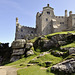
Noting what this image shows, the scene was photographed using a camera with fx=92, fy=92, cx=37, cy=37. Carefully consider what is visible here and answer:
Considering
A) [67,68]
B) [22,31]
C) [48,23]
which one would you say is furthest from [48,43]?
[22,31]

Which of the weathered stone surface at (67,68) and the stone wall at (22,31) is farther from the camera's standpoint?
the stone wall at (22,31)

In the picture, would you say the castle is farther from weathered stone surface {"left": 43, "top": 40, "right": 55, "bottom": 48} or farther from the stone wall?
weathered stone surface {"left": 43, "top": 40, "right": 55, "bottom": 48}

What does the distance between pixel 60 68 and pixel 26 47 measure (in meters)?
18.1

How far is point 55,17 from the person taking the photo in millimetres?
52438

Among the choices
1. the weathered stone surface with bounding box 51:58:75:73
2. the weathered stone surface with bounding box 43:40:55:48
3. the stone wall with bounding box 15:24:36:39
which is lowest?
the weathered stone surface with bounding box 51:58:75:73

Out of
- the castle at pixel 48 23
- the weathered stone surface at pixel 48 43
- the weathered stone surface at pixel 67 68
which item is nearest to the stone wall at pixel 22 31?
the castle at pixel 48 23

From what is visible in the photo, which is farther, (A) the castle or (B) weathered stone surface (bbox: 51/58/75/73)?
(A) the castle

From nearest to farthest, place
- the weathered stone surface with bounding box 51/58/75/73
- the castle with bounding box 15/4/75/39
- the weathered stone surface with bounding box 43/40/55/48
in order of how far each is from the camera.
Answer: the weathered stone surface with bounding box 51/58/75/73, the weathered stone surface with bounding box 43/40/55/48, the castle with bounding box 15/4/75/39

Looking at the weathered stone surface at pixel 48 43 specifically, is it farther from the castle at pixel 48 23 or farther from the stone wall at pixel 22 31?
the stone wall at pixel 22 31

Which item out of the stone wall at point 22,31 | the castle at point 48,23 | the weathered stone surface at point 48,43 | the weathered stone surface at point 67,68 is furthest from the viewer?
the stone wall at point 22,31

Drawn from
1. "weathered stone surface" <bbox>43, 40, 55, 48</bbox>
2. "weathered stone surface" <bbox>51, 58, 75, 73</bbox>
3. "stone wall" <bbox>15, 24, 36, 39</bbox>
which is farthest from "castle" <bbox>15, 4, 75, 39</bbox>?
"weathered stone surface" <bbox>51, 58, 75, 73</bbox>

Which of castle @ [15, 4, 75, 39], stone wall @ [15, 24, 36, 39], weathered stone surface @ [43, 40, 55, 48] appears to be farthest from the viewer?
Answer: stone wall @ [15, 24, 36, 39]

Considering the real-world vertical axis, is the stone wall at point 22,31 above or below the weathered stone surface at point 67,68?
above

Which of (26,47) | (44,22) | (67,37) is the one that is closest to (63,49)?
(67,37)
